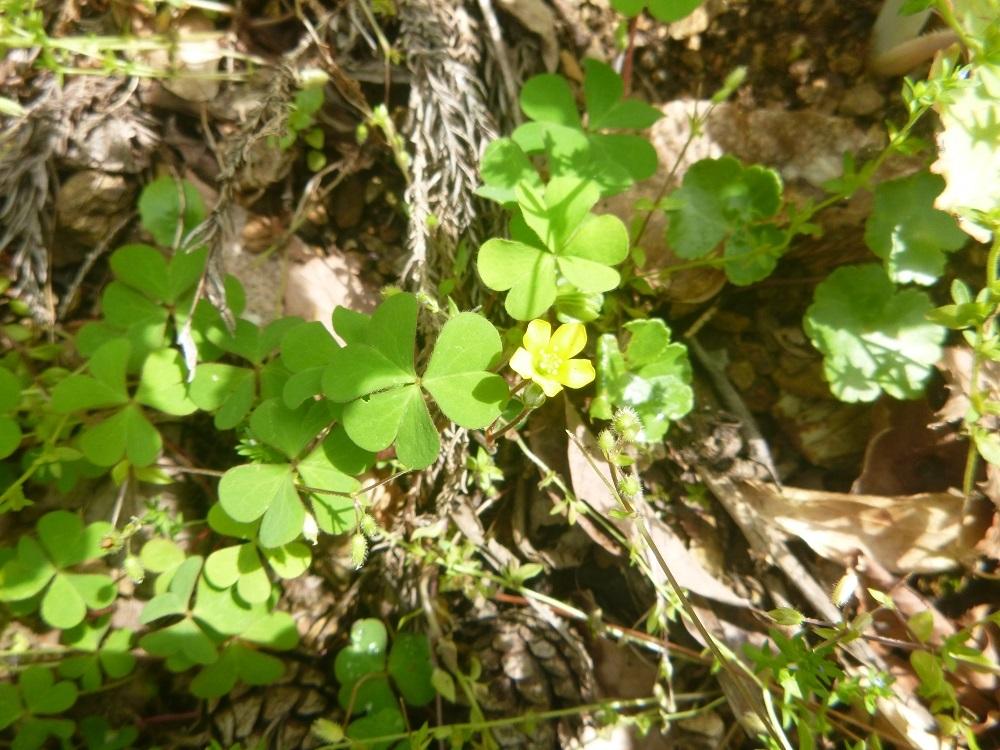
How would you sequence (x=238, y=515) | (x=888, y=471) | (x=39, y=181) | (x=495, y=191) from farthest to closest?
1. (x=39, y=181)
2. (x=888, y=471)
3. (x=495, y=191)
4. (x=238, y=515)

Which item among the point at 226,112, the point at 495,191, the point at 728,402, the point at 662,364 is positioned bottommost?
the point at 728,402

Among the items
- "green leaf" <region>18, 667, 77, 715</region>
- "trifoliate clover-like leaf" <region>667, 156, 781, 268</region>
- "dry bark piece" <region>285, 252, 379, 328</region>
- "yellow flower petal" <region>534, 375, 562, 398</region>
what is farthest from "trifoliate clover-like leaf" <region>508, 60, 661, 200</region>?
→ "green leaf" <region>18, 667, 77, 715</region>

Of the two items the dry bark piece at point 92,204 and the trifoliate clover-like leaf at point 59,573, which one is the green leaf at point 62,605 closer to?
the trifoliate clover-like leaf at point 59,573

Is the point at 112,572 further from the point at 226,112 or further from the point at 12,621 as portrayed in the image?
the point at 226,112

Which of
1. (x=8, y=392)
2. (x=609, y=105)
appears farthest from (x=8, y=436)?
(x=609, y=105)

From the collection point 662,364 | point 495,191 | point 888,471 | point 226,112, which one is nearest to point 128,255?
point 226,112

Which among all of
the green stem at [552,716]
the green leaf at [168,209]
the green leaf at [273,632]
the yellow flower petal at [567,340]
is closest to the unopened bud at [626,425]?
the yellow flower petal at [567,340]

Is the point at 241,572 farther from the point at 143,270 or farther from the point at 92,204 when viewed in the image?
the point at 92,204
